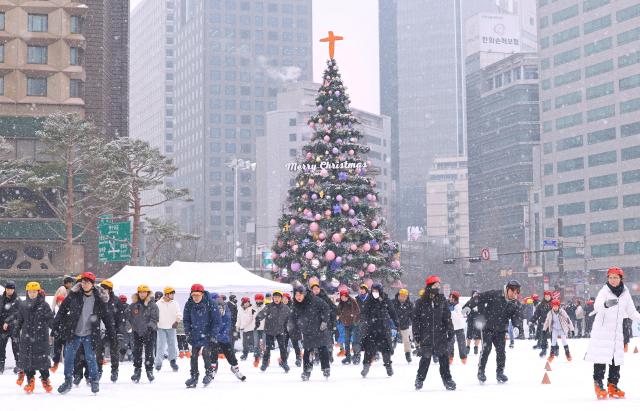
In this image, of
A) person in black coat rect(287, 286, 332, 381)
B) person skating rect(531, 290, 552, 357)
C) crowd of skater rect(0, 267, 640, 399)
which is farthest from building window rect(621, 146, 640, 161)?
person in black coat rect(287, 286, 332, 381)

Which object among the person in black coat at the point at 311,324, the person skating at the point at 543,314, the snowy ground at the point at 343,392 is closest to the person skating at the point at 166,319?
the snowy ground at the point at 343,392

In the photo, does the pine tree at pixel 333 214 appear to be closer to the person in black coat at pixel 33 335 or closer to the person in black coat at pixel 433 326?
the person in black coat at pixel 33 335

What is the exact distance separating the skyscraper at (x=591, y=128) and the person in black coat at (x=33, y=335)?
344ft

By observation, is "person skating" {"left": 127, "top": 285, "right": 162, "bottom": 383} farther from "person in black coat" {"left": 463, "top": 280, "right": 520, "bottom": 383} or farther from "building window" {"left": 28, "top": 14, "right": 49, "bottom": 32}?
"building window" {"left": 28, "top": 14, "right": 49, "bottom": 32}

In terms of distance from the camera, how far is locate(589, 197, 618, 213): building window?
123m

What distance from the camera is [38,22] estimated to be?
211ft

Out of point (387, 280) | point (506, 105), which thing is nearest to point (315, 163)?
point (387, 280)

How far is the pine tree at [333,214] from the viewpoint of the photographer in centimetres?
3947

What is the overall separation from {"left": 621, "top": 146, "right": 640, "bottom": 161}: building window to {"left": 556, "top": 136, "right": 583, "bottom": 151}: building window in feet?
23.9

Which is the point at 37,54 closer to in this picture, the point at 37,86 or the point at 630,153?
the point at 37,86

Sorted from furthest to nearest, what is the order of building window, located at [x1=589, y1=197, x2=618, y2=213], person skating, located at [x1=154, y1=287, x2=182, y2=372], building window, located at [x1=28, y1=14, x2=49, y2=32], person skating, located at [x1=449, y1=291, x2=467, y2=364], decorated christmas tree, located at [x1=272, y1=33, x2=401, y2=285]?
building window, located at [x1=589, y1=197, x2=618, y2=213], building window, located at [x1=28, y1=14, x2=49, y2=32], decorated christmas tree, located at [x1=272, y1=33, x2=401, y2=285], person skating, located at [x1=449, y1=291, x2=467, y2=364], person skating, located at [x1=154, y1=287, x2=182, y2=372]

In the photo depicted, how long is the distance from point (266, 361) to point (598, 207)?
107993 millimetres

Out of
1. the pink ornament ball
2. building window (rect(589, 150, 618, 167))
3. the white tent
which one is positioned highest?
building window (rect(589, 150, 618, 167))

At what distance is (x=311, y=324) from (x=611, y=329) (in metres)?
6.06
